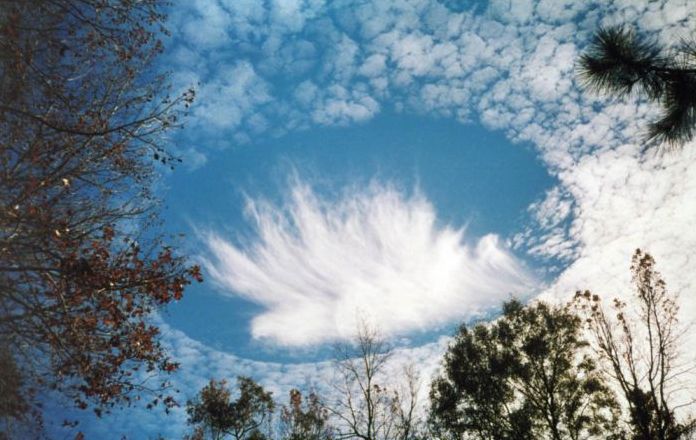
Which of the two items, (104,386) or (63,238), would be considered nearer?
(63,238)

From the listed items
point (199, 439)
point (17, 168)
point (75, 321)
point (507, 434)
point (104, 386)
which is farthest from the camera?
point (199, 439)

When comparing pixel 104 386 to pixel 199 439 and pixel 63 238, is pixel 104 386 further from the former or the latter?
pixel 199 439

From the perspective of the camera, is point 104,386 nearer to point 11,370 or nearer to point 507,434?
point 11,370

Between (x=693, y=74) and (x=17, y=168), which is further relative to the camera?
(x=17, y=168)

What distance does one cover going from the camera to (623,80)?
21.5ft

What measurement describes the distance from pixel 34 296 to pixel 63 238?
5.20ft

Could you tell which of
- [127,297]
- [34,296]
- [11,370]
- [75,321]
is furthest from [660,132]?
[11,370]

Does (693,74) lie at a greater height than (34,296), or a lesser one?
greater

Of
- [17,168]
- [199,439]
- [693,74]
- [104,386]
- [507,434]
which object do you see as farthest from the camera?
[199,439]

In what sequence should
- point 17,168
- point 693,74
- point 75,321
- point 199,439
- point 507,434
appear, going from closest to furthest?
Result: point 693,74, point 75,321, point 17,168, point 507,434, point 199,439

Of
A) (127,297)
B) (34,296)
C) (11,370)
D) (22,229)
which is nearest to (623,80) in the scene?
(127,297)

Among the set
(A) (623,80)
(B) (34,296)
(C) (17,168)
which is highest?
(C) (17,168)

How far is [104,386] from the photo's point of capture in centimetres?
803

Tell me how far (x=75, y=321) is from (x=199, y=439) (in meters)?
26.9
